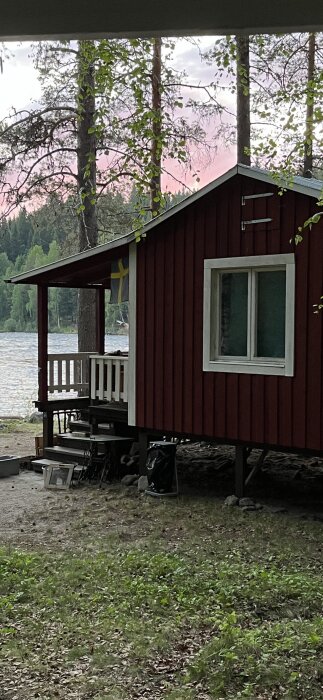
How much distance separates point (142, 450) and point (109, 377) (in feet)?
4.19

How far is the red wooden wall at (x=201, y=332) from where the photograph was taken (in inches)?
336

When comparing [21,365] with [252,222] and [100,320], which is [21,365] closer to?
[100,320]

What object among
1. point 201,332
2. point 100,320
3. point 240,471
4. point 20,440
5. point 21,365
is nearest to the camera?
point 240,471

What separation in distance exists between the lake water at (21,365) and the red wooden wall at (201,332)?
7380 millimetres

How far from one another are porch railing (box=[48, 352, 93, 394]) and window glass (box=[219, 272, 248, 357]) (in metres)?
3.82

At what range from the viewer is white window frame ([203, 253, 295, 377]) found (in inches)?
341

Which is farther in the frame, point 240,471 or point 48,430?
point 48,430

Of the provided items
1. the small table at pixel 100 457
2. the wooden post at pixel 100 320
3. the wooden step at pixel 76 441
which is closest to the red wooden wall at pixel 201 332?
the small table at pixel 100 457

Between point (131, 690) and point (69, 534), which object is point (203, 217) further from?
point (131, 690)

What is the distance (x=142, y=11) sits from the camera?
70.4 inches

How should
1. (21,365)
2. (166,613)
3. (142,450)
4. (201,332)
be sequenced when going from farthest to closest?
(21,365)
(142,450)
(201,332)
(166,613)

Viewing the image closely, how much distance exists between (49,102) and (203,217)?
30.1 feet

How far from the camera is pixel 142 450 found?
34.1ft

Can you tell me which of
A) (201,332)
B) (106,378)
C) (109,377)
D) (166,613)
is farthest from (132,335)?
(166,613)
